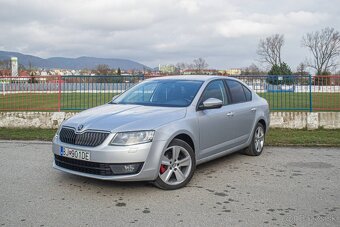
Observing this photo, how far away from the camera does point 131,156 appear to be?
4.66 metres

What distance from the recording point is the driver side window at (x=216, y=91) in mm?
6027

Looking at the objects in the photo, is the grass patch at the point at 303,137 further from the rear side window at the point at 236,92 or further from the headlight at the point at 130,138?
the headlight at the point at 130,138

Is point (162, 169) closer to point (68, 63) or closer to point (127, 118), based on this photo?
point (127, 118)

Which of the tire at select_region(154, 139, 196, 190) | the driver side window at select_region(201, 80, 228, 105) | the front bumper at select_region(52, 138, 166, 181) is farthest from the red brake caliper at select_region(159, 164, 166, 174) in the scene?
the driver side window at select_region(201, 80, 228, 105)

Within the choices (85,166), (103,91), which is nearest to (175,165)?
(85,166)

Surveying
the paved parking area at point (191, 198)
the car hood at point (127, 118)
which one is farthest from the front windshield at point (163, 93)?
the paved parking area at point (191, 198)

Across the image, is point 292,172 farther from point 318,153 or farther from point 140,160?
point 140,160

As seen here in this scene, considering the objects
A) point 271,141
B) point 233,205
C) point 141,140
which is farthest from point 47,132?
point 233,205

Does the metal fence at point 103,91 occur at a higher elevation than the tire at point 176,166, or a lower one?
higher

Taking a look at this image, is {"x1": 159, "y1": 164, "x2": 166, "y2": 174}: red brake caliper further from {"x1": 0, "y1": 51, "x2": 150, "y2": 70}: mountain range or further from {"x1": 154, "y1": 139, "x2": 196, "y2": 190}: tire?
{"x1": 0, "y1": 51, "x2": 150, "y2": 70}: mountain range

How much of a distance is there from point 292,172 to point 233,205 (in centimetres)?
205

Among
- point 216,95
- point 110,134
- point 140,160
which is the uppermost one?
point 216,95

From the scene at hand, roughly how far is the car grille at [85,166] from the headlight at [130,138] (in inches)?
12.6

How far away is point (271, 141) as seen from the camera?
29.5 ft
